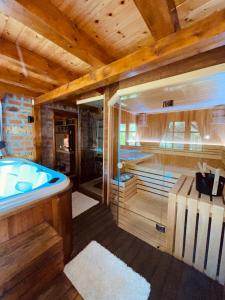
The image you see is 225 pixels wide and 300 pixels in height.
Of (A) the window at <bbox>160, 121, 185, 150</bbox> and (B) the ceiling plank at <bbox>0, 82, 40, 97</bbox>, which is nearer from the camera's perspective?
(B) the ceiling plank at <bbox>0, 82, 40, 97</bbox>

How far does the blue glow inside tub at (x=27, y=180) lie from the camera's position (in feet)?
3.85

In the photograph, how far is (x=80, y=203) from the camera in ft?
7.64

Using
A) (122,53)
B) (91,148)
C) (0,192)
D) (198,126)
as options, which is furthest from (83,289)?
(198,126)

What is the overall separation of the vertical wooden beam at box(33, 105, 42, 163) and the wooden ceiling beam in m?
1.81

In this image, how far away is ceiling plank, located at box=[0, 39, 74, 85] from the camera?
134 centimetres

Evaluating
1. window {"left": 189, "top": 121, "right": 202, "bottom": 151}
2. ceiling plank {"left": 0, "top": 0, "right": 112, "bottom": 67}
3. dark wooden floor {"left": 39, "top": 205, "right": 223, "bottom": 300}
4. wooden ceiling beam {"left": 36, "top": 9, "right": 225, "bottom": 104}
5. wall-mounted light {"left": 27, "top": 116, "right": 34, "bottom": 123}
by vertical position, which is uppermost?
ceiling plank {"left": 0, "top": 0, "right": 112, "bottom": 67}

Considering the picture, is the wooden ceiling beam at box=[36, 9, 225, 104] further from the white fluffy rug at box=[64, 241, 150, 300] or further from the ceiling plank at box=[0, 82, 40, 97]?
the white fluffy rug at box=[64, 241, 150, 300]

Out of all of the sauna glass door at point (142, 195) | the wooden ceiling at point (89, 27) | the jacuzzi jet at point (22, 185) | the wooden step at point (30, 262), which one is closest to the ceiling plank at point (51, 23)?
the wooden ceiling at point (89, 27)

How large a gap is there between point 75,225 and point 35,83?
7.58ft

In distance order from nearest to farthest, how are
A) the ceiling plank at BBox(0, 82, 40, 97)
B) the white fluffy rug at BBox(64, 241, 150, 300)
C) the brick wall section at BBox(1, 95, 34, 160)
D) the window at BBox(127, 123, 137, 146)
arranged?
the white fluffy rug at BBox(64, 241, 150, 300) → the ceiling plank at BBox(0, 82, 40, 97) → the brick wall section at BBox(1, 95, 34, 160) → the window at BBox(127, 123, 137, 146)

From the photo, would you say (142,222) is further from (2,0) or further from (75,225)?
(2,0)

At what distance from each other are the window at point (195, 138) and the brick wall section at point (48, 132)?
11.5 ft

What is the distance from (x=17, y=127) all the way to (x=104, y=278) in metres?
2.81

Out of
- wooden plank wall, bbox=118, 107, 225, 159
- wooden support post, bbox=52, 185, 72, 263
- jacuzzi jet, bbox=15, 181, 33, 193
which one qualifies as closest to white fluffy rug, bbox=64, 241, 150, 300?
wooden support post, bbox=52, 185, 72, 263
